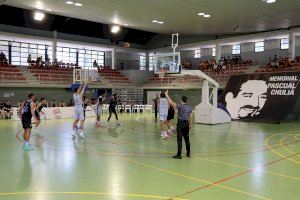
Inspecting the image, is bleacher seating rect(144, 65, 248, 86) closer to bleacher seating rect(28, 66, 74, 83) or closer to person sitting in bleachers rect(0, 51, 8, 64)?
bleacher seating rect(28, 66, 74, 83)

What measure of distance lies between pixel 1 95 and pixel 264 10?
2237 cm

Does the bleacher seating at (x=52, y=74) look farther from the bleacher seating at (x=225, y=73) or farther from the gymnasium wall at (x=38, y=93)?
the bleacher seating at (x=225, y=73)

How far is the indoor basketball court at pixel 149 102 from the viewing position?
7.09 meters

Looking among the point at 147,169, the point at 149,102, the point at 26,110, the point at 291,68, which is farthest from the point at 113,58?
the point at 147,169

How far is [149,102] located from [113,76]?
17.7 ft

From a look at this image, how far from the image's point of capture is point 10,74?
2850cm

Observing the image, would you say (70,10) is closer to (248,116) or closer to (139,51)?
(248,116)

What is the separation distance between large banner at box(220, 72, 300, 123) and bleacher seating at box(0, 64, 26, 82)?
17.4 m

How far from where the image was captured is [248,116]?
21.4 m

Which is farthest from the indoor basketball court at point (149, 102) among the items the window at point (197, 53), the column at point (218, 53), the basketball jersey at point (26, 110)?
the window at point (197, 53)

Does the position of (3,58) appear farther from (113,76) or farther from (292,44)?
(292,44)

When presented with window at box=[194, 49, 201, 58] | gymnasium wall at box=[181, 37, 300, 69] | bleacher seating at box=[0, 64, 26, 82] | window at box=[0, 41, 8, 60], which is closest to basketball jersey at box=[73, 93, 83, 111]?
bleacher seating at box=[0, 64, 26, 82]

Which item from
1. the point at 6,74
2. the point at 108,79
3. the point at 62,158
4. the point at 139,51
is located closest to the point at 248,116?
the point at 62,158

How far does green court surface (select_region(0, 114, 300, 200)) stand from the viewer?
6.18 meters
